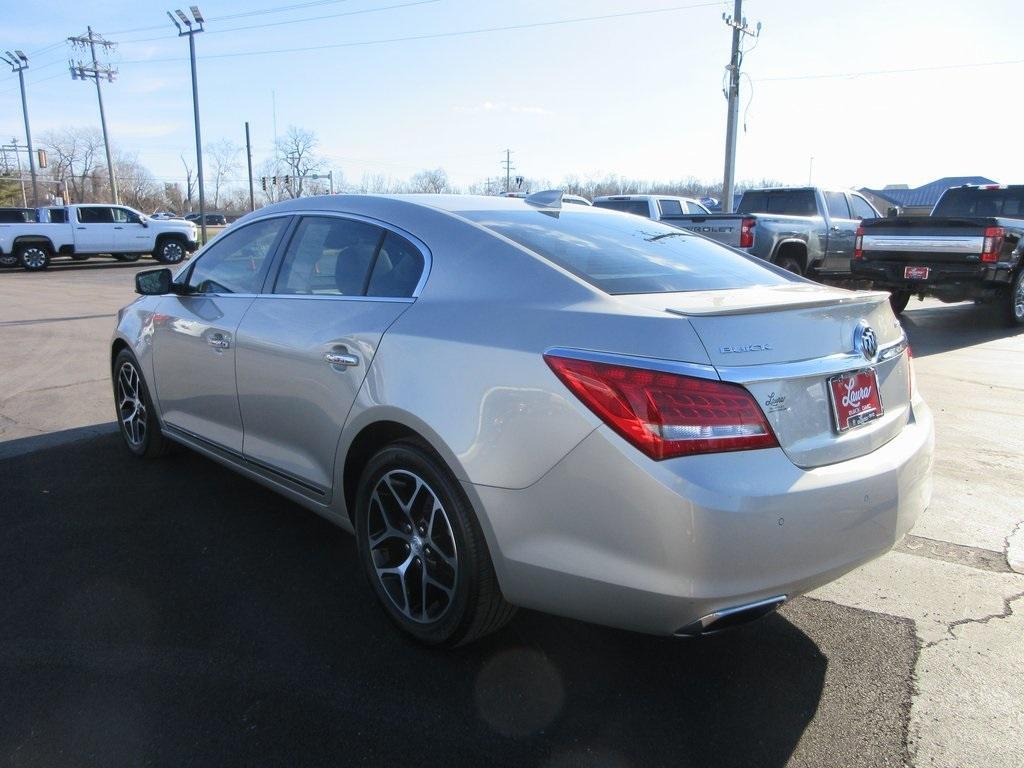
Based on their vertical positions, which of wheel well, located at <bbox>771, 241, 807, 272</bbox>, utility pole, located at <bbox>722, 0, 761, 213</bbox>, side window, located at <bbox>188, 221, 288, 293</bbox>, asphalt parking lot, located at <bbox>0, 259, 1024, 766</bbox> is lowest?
asphalt parking lot, located at <bbox>0, 259, 1024, 766</bbox>

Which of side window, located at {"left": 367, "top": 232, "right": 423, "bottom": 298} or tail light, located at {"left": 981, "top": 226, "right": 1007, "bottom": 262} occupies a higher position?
side window, located at {"left": 367, "top": 232, "right": 423, "bottom": 298}

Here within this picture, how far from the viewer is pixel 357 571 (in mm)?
3592

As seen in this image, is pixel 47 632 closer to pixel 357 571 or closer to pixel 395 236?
pixel 357 571

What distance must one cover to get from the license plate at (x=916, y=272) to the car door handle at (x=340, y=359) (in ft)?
32.9

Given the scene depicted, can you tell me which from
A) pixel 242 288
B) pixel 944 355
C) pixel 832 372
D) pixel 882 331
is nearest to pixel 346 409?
pixel 242 288

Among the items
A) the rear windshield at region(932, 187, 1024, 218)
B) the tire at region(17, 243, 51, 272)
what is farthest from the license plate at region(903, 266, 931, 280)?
the tire at region(17, 243, 51, 272)

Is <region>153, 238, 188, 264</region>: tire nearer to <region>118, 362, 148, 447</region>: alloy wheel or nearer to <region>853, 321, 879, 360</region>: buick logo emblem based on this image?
<region>118, 362, 148, 447</region>: alloy wheel

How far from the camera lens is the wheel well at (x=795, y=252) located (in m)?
13.4

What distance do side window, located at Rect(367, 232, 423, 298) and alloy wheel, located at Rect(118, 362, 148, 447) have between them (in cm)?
251

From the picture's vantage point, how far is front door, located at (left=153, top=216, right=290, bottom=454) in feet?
12.9

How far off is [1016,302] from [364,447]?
11493mm

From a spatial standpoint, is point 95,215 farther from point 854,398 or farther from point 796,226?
point 854,398

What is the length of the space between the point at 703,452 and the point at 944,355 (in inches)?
328

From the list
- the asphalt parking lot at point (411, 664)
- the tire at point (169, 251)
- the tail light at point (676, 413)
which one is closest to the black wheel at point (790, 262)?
the asphalt parking lot at point (411, 664)
